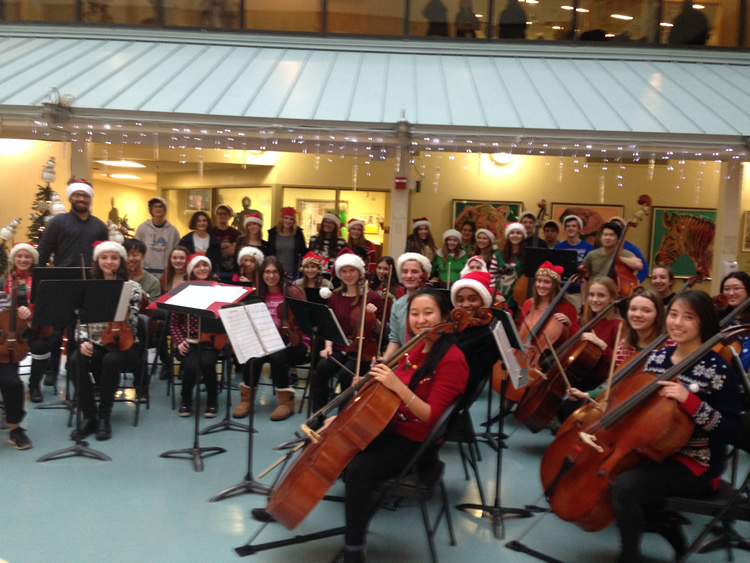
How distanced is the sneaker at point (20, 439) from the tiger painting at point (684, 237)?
30.3ft

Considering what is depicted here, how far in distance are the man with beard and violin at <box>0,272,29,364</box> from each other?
155 cm

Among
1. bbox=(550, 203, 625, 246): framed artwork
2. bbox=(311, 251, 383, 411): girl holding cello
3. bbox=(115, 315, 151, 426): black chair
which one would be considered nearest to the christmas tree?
bbox=(115, 315, 151, 426): black chair

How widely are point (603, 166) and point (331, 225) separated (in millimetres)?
5207

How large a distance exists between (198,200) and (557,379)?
8.98 metres

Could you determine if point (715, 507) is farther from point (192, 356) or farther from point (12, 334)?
point (12, 334)

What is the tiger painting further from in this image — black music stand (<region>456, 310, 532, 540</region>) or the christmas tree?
the christmas tree

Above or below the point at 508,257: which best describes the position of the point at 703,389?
below

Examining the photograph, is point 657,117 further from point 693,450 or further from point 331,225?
point 693,450

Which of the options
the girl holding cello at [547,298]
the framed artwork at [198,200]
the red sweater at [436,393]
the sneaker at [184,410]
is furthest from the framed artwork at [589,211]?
the red sweater at [436,393]

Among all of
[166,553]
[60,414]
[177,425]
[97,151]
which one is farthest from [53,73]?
[166,553]

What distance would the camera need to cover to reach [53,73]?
25.8 ft

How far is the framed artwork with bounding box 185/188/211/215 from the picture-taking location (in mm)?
11383

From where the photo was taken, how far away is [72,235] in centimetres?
594

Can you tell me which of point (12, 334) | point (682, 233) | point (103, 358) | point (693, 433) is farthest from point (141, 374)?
point (682, 233)
